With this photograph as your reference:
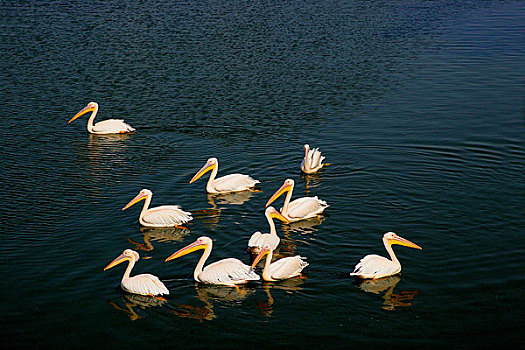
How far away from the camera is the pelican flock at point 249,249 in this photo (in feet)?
35.2

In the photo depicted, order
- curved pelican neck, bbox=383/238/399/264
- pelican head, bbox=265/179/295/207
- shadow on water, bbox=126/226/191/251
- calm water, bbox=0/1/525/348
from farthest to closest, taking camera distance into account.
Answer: pelican head, bbox=265/179/295/207 < shadow on water, bbox=126/226/191/251 < curved pelican neck, bbox=383/238/399/264 < calm water, bbox=0/1/525/348

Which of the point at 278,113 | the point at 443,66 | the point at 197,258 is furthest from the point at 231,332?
the point at 443,66

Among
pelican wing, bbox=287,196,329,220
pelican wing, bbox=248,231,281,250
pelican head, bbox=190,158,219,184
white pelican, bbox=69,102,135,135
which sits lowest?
pelican wing, bbox=248,231,281,250

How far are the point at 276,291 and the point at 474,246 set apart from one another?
363 centimetres

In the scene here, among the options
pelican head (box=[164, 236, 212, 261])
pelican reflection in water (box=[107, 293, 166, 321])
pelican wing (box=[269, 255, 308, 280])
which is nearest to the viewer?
pelican reflection in water (box=[107, 293, 166, 321])

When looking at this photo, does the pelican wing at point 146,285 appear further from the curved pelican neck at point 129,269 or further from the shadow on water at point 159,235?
the shadow on water at point 159,235

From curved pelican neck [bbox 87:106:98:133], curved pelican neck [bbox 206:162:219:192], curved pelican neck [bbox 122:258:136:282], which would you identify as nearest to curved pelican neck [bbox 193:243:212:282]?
curved pelican neck [bbox 122:258:136:282]

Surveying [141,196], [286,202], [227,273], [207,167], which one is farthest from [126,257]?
[207,167]

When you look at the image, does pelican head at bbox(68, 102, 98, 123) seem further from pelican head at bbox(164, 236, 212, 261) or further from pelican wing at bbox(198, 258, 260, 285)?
pelican wing at bbox(198, 258, 260, 285)

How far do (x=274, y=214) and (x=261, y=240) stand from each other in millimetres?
1098

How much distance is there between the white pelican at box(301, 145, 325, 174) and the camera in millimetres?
15102

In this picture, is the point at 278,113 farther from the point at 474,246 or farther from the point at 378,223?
the point at 474,246

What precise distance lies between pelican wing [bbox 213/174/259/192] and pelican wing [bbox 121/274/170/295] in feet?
14.0

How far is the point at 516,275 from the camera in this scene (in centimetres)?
1105
